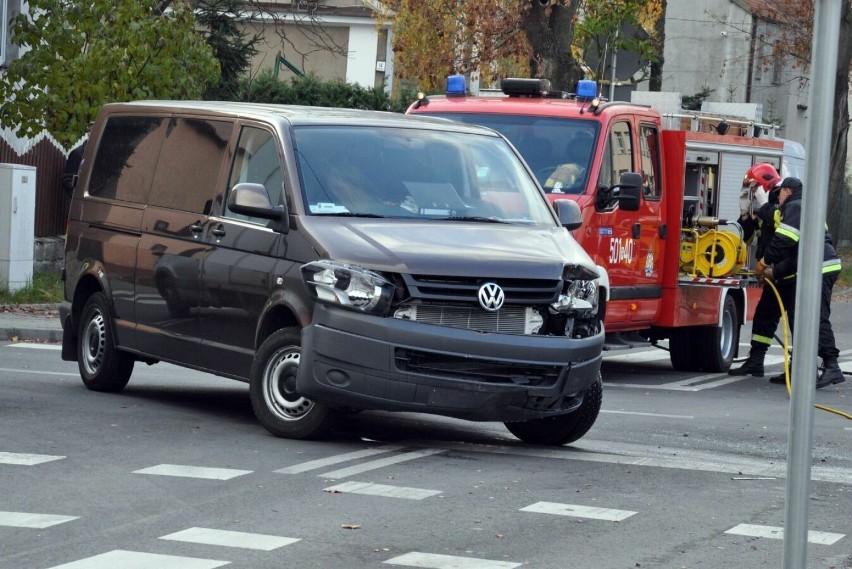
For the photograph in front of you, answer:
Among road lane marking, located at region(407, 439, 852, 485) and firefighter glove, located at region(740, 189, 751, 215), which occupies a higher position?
firefighter glove, located at region(740, 189, 751, 215)

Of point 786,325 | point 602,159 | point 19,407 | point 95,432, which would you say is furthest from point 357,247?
point 786,325

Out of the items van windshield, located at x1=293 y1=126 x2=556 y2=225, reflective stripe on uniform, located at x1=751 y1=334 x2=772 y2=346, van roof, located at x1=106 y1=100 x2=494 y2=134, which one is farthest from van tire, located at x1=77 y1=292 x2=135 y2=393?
reflective stripe on uniform, located at x1=751 y1=334 x2=772 y2=346

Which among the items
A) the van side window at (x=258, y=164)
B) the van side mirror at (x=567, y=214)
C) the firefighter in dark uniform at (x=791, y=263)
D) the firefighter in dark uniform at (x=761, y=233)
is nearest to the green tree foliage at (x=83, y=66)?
the firefighter in dark uniform at (x=761, y=233)

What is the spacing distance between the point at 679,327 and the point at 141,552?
10124mm

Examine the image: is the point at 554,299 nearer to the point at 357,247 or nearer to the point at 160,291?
the point at 357,247

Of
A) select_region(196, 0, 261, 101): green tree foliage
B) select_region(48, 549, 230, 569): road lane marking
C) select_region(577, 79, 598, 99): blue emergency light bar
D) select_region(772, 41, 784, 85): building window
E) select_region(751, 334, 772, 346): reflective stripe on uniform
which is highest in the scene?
select_region(772, 41, 784, 85): building window

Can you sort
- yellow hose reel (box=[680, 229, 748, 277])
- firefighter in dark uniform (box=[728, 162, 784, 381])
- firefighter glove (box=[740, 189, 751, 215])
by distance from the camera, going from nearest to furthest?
1. firefighter in dark uniform (box=[728, 162, 784, 381])
2. yellow hose reel (box=[680, 229, 748, 277])
3. firefighter glove (box=[740, 189, 751, 215])

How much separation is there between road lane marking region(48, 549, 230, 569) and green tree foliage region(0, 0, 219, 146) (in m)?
14.8

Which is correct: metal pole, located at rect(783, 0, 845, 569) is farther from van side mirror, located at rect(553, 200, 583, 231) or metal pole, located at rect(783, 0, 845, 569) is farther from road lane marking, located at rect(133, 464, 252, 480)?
van side mirror, located at rect(553, 200, 583, 231)

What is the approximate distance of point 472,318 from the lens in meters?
8.84

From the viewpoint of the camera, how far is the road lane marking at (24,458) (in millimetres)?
8312

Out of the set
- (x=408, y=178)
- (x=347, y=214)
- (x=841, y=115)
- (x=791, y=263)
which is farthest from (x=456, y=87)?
(x=841, y=115)

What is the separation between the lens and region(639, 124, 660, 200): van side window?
14.6m

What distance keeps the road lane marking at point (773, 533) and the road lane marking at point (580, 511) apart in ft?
1.68
